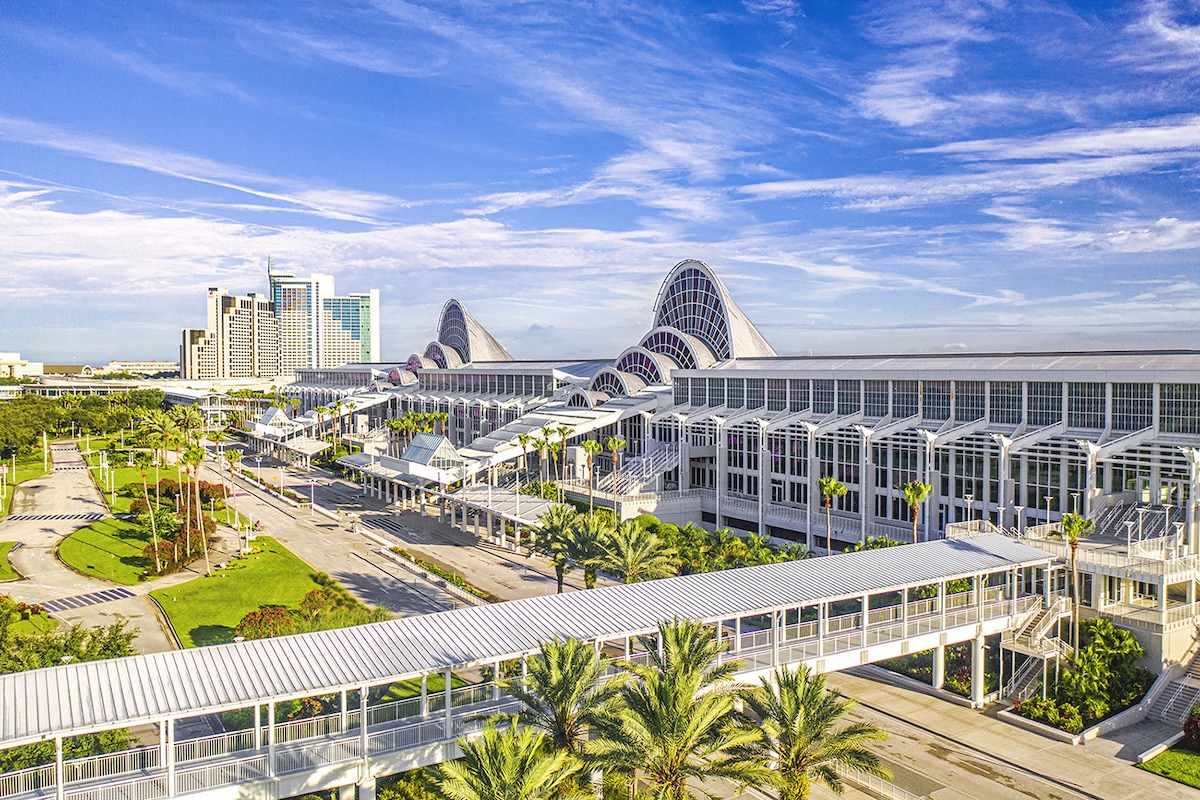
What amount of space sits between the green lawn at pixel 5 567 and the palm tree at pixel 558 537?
3510cm

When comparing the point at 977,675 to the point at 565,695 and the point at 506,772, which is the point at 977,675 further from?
the point at 506,772

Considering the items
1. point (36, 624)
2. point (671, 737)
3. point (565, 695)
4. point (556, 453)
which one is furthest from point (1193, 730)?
point (36, 624)

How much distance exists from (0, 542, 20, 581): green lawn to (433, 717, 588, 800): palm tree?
49.3 metres

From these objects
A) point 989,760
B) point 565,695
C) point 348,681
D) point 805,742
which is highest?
point 348,681

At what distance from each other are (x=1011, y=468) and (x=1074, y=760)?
868 inches

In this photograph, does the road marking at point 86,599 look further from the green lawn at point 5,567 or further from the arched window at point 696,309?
the arched window at point 696,309

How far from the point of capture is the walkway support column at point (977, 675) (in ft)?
117

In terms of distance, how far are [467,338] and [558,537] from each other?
9940 cm

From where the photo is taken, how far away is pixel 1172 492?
43.3m

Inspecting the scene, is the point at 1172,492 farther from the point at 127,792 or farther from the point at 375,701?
the point at 127,792

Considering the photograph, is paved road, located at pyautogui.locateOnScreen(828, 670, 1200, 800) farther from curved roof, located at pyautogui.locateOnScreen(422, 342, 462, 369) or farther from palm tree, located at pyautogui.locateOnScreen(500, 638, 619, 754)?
curved roof, located at pyautogui.locateOnScreen(422, 342, 462, 369)

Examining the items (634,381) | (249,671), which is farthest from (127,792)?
(634,381)

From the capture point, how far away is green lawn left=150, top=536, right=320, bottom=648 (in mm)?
45469

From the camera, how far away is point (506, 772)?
62.0 feet
